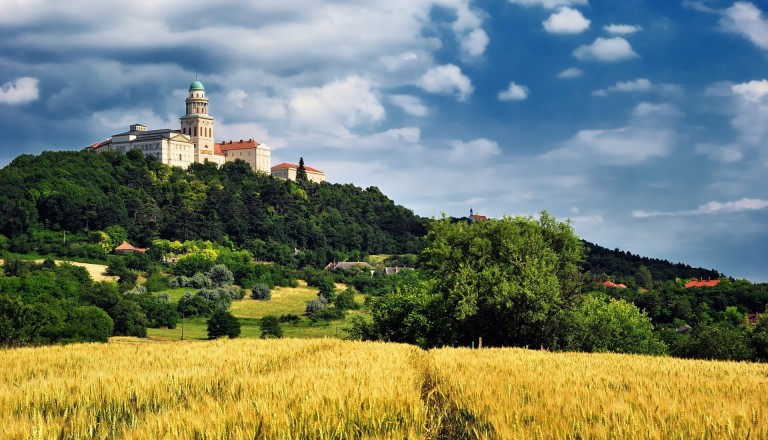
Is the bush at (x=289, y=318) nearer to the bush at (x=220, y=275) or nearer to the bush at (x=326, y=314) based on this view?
the bush at (x=326, y=314)

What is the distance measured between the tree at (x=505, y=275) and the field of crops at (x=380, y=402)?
22.9 meters

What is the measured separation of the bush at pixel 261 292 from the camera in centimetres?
14375

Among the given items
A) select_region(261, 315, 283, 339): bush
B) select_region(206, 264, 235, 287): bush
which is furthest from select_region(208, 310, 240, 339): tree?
select_region(206, 264, 235, 287): bush

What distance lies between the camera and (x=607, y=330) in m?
54.7

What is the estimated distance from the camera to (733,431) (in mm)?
9180

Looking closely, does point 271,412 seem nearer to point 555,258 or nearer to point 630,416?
point 630,416

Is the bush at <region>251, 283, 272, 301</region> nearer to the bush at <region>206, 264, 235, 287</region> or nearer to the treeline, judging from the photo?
the bush at <region>206, 264, 235, 287</region>

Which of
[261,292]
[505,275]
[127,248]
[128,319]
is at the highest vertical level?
[127,248]

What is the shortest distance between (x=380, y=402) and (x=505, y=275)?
1317 inches

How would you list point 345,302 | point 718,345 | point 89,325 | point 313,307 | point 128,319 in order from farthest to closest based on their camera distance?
point 345,302
point 313,307
point 128,319
point 89,325
point 718,345

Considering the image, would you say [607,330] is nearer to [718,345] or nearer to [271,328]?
Answer: [718,345]

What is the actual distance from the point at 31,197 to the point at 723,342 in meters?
188

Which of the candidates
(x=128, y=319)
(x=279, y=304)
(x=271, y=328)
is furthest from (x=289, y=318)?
(x=128, y=319)

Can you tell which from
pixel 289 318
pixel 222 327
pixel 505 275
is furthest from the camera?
pixel 289 318
